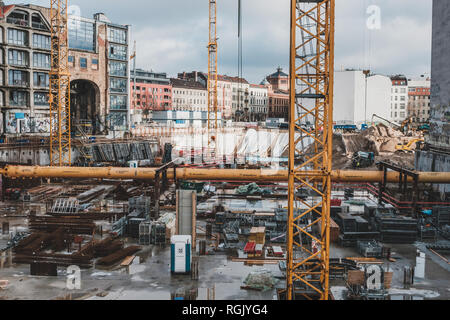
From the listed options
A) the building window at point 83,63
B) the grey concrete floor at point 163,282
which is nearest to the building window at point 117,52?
the building window at point 83,63

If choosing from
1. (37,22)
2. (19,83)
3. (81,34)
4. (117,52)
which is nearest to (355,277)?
(19,83)

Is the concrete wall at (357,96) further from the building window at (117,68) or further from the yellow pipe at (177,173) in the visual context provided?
the yellow pipe at (177,173)

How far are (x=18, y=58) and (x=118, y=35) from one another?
1963 centimetres

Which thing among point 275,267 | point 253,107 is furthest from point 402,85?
point 275,267

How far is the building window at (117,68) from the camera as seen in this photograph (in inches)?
3024

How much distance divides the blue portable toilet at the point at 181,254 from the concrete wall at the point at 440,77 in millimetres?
22362

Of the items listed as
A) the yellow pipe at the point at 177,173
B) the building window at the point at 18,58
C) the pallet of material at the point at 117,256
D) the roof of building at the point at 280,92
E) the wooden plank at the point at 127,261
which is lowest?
the wooden plank at the point at 127,261

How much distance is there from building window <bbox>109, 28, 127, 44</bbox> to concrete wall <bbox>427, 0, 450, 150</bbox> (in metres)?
55.5

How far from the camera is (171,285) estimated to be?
17.4 metres

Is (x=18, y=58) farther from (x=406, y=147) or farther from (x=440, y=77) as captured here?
(x=440, y=77)

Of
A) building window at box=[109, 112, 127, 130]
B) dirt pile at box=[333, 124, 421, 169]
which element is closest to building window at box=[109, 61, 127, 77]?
building window at box=[109, 112, 127, 130]

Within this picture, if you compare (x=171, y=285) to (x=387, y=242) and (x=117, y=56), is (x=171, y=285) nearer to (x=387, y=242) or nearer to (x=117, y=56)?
(x=387, y=242)

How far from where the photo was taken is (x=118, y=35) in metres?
78.4

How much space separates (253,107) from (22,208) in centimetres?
13968
